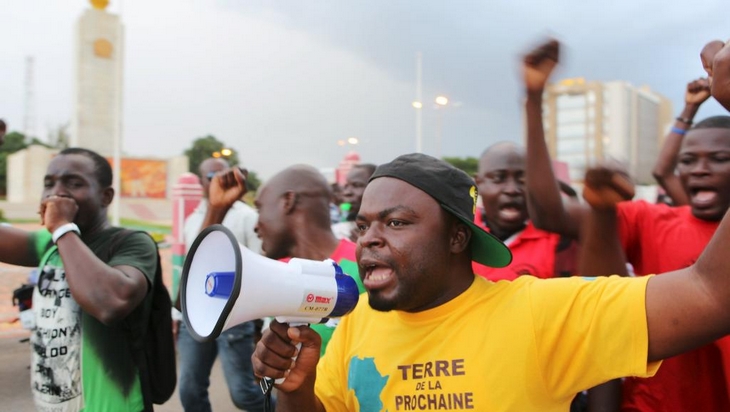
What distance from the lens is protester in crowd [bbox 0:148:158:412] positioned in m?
2.33

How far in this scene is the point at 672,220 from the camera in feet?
7.82

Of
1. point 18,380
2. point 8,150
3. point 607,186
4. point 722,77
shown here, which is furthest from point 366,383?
point 8,150

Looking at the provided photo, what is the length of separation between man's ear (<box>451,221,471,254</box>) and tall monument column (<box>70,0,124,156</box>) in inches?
1124

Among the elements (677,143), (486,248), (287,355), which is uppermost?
(677,143)

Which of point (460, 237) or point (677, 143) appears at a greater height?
point (677, 143)

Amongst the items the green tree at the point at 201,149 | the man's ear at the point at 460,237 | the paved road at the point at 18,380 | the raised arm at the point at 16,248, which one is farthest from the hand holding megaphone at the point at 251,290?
the green tree at the point at 201,149

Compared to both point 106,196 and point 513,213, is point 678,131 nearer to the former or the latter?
point 513,213

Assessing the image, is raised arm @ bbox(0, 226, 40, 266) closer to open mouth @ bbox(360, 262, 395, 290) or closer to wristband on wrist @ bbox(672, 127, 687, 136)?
open mouth @ bbox(360, 262, 395, 290)

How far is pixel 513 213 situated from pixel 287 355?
1.68 meters

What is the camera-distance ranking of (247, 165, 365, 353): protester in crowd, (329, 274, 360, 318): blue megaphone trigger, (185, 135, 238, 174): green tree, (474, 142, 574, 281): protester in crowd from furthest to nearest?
(185, 135, 238, 174): green tree
(247, 165, 365, 353): protester in crowd
(474, 142, 574, 281): protester in crowd
(329, 274, 360, 318): blue megaphone trigger

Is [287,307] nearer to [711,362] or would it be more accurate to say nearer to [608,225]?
[608,225]

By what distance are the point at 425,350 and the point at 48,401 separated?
169cm

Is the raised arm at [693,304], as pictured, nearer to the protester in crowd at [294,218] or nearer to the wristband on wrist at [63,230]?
the protester in crowd at [294,218]

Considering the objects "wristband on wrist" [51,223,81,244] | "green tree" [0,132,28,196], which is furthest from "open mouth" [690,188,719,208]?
"green tree" [0,132,28,196]
